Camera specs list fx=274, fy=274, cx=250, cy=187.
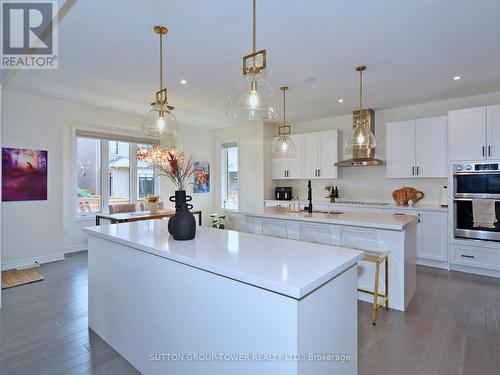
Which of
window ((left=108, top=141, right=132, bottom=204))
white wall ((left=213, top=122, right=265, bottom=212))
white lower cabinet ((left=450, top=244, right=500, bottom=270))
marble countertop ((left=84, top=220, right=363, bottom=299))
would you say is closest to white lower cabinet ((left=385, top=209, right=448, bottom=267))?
white lower cabinet ((left=450, top=244, right=500, bottom=270))

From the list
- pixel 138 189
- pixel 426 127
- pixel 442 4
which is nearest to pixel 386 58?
pixel 442 4

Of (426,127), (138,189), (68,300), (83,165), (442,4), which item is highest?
(442,4)

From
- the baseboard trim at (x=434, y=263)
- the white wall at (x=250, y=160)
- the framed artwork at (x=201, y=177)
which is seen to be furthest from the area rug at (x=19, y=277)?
the baseboard trim at (x=434, y=263)

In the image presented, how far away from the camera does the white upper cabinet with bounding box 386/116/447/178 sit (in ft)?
14.5

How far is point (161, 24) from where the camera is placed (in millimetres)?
2434

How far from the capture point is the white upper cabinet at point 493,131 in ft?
12.4

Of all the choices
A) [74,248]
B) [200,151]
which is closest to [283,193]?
[200,151]

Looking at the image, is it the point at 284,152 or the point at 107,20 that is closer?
the point at 107,20

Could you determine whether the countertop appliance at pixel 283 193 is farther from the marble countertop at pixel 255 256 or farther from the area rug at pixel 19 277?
the area rug at pixel 19 277

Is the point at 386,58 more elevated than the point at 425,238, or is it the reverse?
the point at 386,58

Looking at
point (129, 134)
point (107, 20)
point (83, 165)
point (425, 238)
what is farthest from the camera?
point (129, 134)

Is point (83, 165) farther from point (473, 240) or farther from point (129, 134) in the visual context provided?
point (473, 240)

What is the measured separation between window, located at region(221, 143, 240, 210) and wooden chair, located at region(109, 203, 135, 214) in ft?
7.83

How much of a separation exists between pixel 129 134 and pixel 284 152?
11.7 feet
